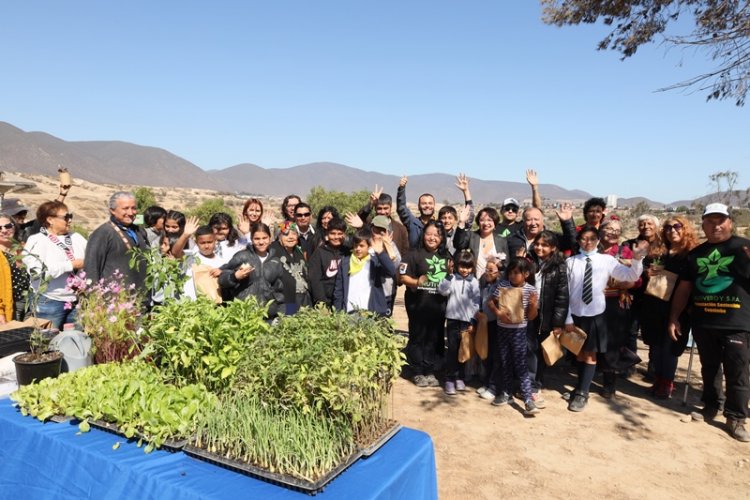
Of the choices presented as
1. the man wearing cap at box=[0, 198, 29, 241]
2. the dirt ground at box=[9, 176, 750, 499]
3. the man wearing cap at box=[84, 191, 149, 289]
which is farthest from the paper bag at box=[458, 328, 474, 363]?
the man wearing cap at box=[0, 198, 29, 241]

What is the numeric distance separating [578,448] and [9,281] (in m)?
5.41

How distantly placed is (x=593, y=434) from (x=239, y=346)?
372 cm

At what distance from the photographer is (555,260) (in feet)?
16.8

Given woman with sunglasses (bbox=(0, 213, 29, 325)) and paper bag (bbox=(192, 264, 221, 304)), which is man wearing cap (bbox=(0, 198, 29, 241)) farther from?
paper bag (bbox=(192, 264, 221, 304))

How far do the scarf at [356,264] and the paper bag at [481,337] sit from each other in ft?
4.70

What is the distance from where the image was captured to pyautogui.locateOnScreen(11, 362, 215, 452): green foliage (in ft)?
7.77

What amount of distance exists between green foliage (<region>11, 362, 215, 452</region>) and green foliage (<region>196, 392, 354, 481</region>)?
164 millimetres

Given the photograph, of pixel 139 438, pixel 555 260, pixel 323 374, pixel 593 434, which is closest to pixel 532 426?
pixel 593 434

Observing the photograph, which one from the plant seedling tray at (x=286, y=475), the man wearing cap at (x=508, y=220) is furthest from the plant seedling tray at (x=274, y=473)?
the man wearing cap at (x=508, y=220)

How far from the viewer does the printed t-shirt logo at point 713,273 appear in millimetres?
4543

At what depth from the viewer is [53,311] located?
4582mm

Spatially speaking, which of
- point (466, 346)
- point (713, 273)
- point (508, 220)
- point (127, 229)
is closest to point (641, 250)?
point (713, 273)

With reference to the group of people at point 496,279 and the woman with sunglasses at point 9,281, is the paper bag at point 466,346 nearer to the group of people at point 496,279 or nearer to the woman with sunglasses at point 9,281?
the group of people at point 496,279

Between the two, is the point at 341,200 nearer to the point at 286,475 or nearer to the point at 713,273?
the point at 713,273
